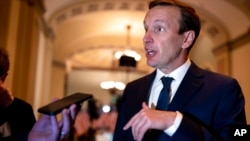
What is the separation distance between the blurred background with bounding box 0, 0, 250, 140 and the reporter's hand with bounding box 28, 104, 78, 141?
5.72 feet

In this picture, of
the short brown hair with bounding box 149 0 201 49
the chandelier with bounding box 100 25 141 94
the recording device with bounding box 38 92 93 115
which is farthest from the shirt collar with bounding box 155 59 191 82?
the chandelier with bounding box 100 25 141 94

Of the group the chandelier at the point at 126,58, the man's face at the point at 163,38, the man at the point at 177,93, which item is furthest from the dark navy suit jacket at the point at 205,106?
the chandelier at the point at 126,58

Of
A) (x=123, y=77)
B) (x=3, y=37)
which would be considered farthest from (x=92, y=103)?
(x=123, y=77)

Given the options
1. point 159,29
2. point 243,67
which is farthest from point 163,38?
point 243,67

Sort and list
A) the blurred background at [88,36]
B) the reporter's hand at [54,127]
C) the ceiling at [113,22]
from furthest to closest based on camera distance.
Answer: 1. the ceiling at [113,22]
2. the blurred background at [88,36]
3. the reporter's hand at [54,127]

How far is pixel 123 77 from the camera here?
1634 cm

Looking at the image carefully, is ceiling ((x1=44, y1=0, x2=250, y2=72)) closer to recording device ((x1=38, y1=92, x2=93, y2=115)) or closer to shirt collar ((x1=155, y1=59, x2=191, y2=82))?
shirt collar ((x1=155, y1=59, x2=191, y2=82))

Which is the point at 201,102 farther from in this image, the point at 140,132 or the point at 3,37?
the point at 3,37

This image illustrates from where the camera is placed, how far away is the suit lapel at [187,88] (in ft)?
4.95

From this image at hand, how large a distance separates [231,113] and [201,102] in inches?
5.1

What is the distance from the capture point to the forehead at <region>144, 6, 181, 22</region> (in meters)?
1.63

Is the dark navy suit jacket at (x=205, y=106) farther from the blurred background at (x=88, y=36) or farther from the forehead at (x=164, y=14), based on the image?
the blurred background at (x=88, y=36)

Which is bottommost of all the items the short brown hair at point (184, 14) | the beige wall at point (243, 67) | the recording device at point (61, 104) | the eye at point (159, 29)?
the beige wall at point (243, 67)

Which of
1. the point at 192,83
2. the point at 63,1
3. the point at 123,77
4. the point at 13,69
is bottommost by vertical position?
the point at 123,77
